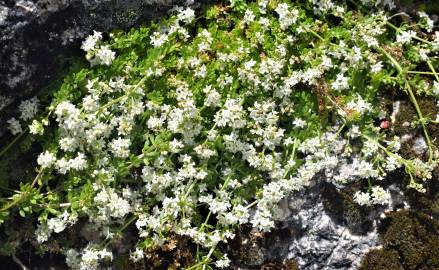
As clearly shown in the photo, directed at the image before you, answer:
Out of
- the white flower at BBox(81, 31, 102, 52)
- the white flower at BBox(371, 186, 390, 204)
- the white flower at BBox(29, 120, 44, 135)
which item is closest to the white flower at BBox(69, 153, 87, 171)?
the white flower at BBox(29, 120, 44, 135)

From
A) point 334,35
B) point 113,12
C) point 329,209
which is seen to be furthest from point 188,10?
point 329,209

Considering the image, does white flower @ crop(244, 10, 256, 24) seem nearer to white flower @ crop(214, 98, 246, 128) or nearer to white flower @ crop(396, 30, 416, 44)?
white flower @ crop(214, 98, 246, 128)

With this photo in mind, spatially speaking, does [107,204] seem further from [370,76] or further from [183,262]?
[370,76]

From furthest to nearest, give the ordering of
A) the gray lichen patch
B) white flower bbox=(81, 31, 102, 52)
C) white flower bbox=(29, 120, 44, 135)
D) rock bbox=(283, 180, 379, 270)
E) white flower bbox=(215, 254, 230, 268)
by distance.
Result: rock bbox=(283, 180, 379, 270) → white flower bbox=(215, 254, 230, 268) → white flower bbox=(81, 31, 102, 52) → white flower bbox=(29, 120, 44, 135) → the gray lichen patch

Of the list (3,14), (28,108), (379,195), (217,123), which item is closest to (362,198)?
(379,195)

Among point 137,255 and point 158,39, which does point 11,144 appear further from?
point 158,39
